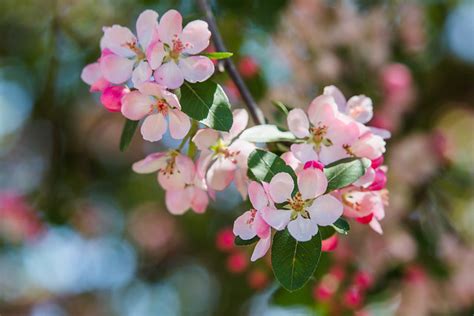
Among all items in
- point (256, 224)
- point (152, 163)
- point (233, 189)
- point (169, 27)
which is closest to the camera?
point (256, 224)

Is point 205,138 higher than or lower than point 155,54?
lower

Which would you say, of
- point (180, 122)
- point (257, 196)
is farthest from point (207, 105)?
point (257, 196)

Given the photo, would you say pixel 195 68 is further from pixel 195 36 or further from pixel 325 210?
pixel 325 210

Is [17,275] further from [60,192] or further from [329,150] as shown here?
[329,150]

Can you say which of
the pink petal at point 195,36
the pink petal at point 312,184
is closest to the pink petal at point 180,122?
the pink petal at point 195,36

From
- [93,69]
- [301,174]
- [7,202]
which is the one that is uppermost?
[93,69]

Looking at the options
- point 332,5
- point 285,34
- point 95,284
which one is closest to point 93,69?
point 285,34
